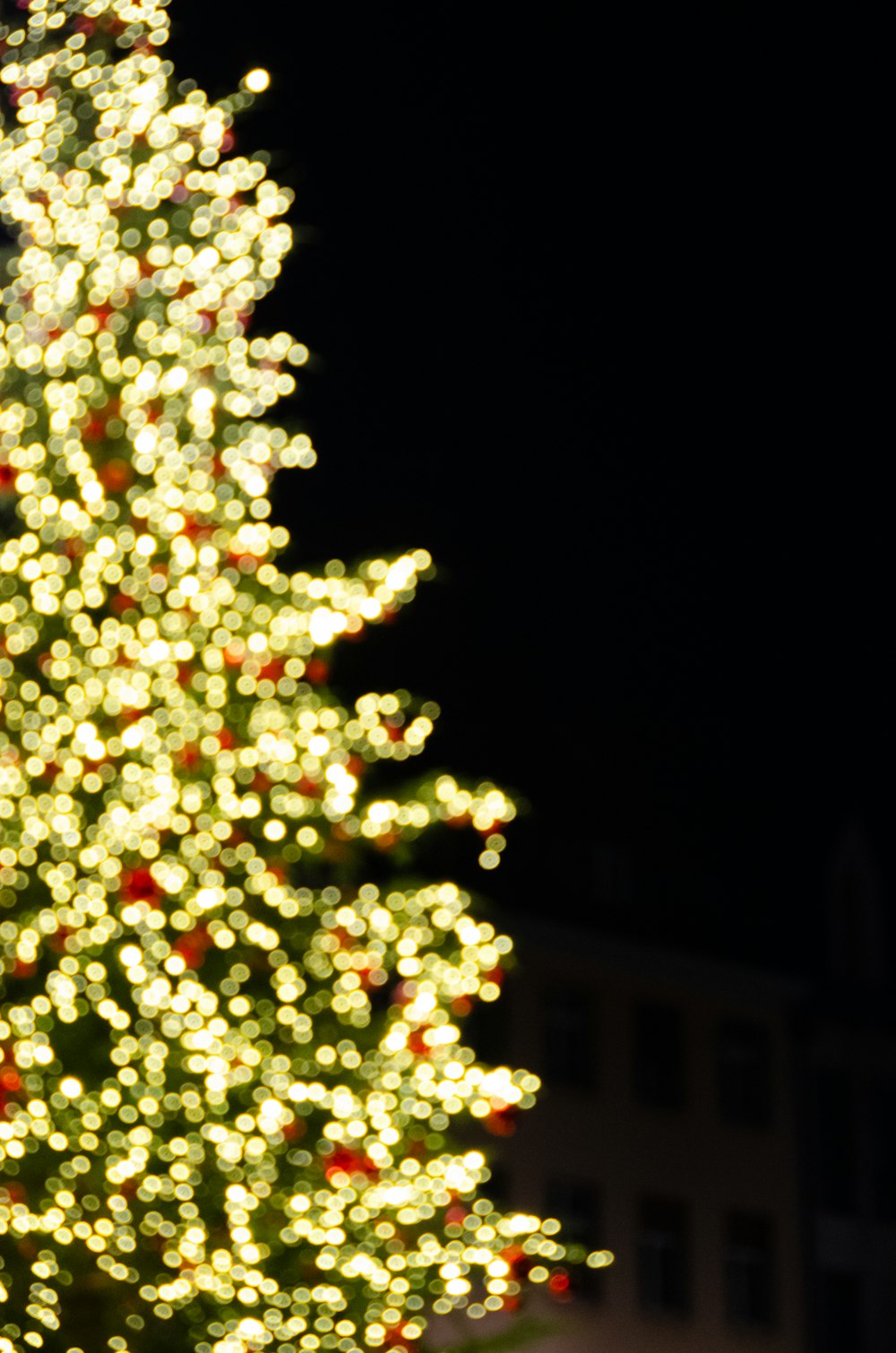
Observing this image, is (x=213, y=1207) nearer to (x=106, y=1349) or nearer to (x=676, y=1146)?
(x=106, y=1349)

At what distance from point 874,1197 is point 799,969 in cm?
→ 314

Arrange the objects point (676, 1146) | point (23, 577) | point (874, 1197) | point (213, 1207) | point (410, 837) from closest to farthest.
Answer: point (213, 1207) < point (23, 577) < point (410, 837) < point (676, 1146) < point (874, 1197)

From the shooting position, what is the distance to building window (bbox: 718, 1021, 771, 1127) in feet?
90.3

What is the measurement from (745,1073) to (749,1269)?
2461 mm

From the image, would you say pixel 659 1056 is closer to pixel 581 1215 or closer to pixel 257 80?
pixel 581 1215

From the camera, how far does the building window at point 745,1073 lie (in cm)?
2752

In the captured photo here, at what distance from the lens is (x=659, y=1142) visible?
86.8 feet

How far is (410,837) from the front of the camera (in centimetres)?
1027

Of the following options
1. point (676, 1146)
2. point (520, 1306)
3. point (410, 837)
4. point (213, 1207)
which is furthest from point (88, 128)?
point (676, 1146)

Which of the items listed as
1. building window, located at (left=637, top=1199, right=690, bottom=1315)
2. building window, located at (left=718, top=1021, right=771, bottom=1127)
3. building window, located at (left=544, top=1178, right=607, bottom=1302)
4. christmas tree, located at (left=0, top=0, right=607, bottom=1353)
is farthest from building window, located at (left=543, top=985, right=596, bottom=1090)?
christmas tree, located at (left=0, top=0, right=607, bottom=1353)

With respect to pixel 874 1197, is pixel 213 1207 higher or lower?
lower

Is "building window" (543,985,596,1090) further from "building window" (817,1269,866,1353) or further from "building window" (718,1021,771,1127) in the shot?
"building window" (817,1269,866,1353)

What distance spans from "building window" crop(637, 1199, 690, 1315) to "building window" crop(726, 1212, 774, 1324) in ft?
2.37

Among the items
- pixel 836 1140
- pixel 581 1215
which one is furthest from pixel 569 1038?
pixel 836 1140
